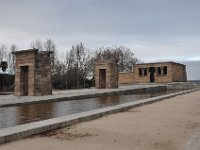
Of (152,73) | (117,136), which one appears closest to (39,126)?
(117,136)

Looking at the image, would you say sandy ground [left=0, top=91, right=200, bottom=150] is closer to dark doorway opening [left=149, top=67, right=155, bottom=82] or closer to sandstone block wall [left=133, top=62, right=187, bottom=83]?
sandstone block wall [left=133, top=62, right=187, bottom=83]

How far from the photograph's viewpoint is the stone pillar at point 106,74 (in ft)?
110

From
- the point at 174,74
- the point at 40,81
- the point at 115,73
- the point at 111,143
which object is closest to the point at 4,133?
the point at 111,143

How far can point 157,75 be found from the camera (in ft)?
177

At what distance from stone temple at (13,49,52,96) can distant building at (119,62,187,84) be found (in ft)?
110

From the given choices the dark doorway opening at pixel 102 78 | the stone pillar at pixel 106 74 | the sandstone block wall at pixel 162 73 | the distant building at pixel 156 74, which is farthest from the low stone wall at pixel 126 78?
the stone pillar at pixel 106 74

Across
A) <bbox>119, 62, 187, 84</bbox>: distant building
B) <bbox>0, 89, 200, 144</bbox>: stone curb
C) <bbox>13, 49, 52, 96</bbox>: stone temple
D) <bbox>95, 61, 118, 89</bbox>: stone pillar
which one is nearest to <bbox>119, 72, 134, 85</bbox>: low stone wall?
<bbox>119, 62, 187, 84</bbox>: distant building

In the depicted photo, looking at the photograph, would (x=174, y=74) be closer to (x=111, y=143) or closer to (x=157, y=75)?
(x=157, y=75)

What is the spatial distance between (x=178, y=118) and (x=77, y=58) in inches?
1764

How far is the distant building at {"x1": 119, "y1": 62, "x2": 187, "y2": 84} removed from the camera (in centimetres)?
5267

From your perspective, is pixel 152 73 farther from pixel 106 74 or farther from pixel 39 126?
pixel 39 126

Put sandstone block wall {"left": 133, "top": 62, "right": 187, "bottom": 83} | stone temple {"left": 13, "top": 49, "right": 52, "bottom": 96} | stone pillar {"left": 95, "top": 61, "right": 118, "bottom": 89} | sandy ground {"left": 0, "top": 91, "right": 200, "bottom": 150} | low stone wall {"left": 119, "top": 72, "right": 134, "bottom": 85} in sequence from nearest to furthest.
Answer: sandy ground {"left": 0, "top": 91, "right": 200, "bottom": 150}
stone temple {"left": 13, "top": 49, "right": 52, "bottom": 96}
stone pillar {"left": 95, "top": 61, "right": 118, "bottom": 89}
sandstone block wall {"left": 133, "top": 62, "right": 187, "bottom": 83}
low stone wall {"left": 119, "top": 72, "right": 134, "bottom": 85}

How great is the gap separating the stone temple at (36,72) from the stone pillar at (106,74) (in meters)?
12.7

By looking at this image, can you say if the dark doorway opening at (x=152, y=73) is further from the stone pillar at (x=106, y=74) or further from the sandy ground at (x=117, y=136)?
the sandy ground at (x=117, y=136)
